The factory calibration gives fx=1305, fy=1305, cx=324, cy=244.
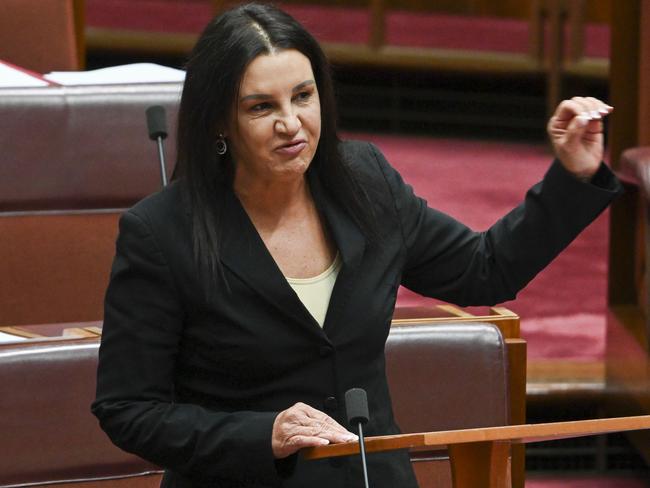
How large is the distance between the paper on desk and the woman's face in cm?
47

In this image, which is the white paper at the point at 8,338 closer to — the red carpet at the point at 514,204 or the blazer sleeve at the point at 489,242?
the blazer sleeve at the point at 489,242

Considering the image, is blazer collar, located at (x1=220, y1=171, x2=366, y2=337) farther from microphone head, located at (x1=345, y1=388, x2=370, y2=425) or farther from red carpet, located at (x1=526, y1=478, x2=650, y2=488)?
red carpet, located at (x1=526, y1=478, x2=650, y2=488)

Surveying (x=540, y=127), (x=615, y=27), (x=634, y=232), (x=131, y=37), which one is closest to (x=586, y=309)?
(x=634, y=232)

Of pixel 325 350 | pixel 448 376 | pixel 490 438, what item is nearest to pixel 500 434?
pixel 490 438

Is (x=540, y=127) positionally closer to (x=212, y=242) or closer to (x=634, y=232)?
(x=634, y=232)

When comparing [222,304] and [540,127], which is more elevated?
[222,304]

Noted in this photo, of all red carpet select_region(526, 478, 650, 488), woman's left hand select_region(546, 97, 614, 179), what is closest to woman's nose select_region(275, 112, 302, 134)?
woman's left hand select_region(546, 97, 614, 179)

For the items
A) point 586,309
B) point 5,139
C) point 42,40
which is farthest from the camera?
point 586,309

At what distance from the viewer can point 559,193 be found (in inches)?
22.1

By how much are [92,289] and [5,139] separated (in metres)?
0.13

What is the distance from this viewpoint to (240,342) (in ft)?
1.76

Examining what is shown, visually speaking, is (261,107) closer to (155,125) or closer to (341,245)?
(341,245)

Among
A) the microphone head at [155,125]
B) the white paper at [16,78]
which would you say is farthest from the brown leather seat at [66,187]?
the microphone head at [155,125]

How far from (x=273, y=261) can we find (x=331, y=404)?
65 mm
